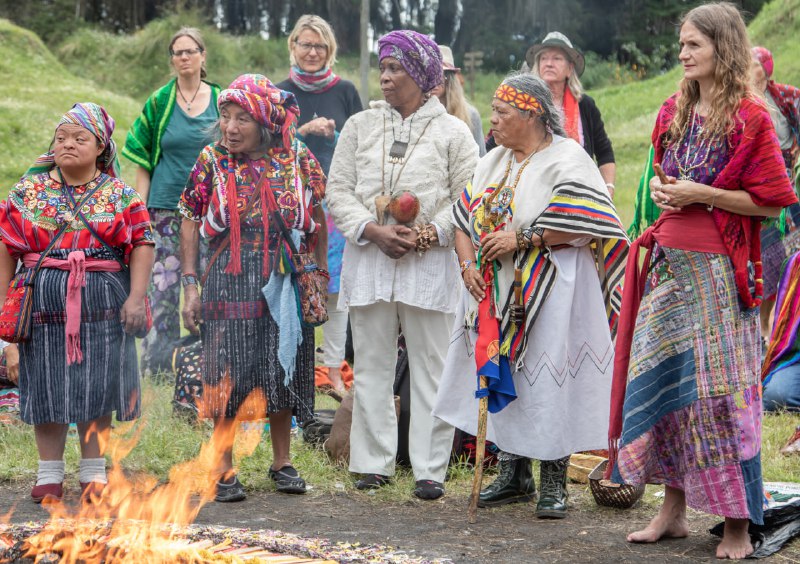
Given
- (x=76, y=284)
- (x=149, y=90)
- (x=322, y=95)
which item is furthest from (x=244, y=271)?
(x=149, y=90)

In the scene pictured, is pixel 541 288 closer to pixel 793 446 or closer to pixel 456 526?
pixel 456 526

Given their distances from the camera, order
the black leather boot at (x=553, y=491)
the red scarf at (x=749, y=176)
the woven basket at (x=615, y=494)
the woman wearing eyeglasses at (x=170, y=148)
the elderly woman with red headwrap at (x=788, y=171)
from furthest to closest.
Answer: the elderly woman with red headwrap at (x=788, y=171)
the woman wearing eyeglasses at (x=170, y=148)
the woven basket at (x=615, y=494)
the black leather boot at (x=553, y=491)
the red scarf at (x=749, y=176)

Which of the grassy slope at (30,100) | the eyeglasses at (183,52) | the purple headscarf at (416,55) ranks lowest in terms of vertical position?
the purple headscarf at (416,55)

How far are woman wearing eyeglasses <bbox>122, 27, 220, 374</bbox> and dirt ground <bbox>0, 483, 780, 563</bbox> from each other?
2.20 metres

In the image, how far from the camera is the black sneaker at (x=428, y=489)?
18.1ft

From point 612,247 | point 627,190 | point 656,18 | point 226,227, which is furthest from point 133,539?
point 656,18

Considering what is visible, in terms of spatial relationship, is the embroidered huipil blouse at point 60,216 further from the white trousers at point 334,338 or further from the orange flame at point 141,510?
the white trousers at point 334,338

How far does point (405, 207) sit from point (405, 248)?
219 millimetres

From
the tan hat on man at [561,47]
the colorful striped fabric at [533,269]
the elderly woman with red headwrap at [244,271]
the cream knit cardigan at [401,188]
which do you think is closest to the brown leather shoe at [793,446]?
the colorful striped fabric at [533,269]

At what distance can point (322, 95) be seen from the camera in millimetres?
7684

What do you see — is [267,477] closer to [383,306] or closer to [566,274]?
[383,306]

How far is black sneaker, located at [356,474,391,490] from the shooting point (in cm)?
565

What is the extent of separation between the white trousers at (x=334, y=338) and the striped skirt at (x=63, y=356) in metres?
2.46

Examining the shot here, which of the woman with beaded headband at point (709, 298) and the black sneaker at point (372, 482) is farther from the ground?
the woman with beaded headband at point (709, 298)
